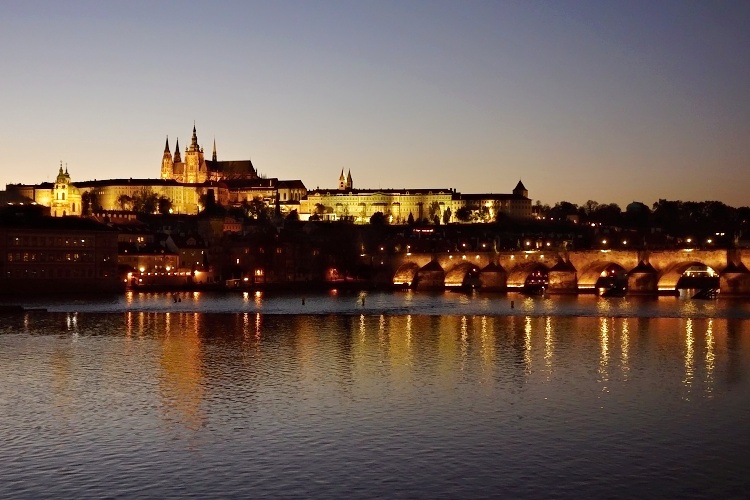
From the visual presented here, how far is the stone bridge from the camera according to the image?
7888 cm

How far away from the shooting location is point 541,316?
57000 millimetres

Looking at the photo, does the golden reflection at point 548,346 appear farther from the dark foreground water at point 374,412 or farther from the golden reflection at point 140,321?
the golden reflection at point 140,321

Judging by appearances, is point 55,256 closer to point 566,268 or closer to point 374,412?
point 566,268

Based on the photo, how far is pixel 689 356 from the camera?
3653 centimetres

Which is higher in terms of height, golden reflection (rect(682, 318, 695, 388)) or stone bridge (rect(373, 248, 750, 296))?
stone bridge (rect(373, 248, 750, 296))

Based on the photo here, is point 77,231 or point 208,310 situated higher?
point 77,231

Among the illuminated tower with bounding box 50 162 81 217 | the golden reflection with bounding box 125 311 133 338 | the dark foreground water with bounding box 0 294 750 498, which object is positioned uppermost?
the illuminated tower with bounding box 50 162 81 217

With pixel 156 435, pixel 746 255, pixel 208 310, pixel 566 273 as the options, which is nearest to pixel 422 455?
pixel 156 435

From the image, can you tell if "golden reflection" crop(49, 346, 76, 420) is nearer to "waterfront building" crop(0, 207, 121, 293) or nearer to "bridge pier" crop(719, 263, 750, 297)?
"waterfront building" crop(0, 207, 121, 293)

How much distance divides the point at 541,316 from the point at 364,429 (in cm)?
3559

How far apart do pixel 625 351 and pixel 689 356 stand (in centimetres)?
234

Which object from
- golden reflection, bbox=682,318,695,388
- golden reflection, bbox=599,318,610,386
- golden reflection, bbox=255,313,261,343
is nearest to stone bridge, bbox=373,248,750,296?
golden reflection, bbox=599,318,610,386

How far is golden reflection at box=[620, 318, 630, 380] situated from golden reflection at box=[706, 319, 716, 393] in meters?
2.37

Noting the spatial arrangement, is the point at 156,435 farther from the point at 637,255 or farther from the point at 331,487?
the point at 637,255
